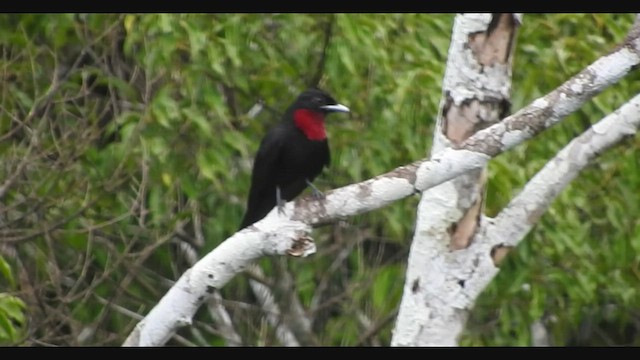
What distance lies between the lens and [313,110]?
238 inches

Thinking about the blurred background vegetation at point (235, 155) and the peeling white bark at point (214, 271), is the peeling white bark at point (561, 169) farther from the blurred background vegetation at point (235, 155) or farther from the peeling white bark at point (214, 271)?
the peeling white bark at point (214, 271)

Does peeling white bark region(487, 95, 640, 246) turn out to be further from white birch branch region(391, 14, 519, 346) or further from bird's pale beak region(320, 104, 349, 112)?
bird's pale beak region(320, 104, 349, 112)

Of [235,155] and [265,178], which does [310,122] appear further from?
[235,155]

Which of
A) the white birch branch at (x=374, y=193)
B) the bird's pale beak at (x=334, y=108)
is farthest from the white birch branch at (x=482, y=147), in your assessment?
the bird's pale beak at (x=334, y=108)

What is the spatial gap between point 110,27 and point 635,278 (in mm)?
2496

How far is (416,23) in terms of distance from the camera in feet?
21.8

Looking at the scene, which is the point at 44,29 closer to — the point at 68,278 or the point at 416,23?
the point at 68,278

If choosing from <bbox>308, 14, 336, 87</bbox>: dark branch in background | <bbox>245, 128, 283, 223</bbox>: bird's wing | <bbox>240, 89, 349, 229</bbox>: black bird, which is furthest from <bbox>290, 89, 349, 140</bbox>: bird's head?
<bbox>308, 14, 336, 87</bbox>: dark branch in background

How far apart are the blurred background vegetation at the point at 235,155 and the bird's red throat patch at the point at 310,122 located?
0.32 meters

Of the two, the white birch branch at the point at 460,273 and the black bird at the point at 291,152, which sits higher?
the black bird at the point at 291,152

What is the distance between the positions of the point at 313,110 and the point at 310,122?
0.07 metres

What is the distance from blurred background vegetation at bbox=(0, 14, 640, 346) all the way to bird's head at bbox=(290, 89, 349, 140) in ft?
0.88

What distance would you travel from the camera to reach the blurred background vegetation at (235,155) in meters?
6.29

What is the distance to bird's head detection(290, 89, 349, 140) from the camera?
19.8ft
